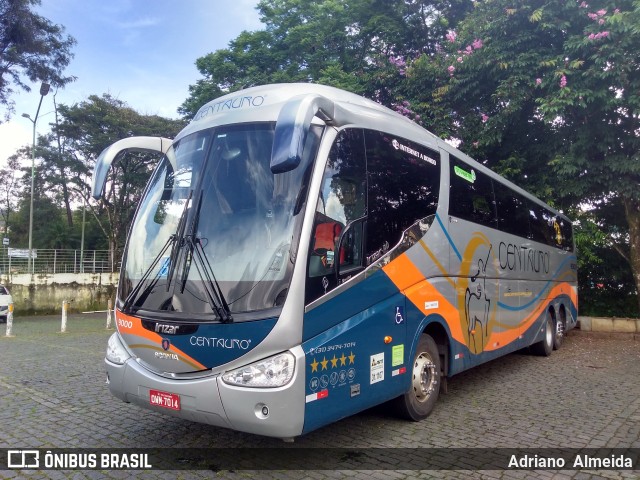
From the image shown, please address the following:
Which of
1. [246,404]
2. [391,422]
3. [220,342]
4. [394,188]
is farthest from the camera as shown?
[391,422]

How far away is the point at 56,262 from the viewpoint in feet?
102

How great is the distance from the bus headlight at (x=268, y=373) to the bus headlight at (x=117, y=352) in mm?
1320

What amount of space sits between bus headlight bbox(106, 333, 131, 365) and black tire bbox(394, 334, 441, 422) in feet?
9.42

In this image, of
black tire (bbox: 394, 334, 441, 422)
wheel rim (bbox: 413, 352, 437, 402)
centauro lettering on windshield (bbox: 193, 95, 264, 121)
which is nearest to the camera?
centauro lettering on windshield (bbox: 193, 95, 264, 121)

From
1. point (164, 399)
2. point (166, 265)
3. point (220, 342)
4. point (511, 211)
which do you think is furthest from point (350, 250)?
point (511, 211)

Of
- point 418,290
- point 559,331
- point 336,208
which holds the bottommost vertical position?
point 559,331

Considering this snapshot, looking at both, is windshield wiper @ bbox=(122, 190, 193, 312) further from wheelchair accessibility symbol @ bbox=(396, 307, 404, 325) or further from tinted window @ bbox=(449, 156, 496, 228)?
tinted window @ bbox=(449, 156, 496, 228)

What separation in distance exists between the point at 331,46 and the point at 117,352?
16632mm

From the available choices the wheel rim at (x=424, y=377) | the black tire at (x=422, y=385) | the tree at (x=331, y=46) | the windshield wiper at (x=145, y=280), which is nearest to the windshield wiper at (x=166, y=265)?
the windshield wiper at (x=145, y=280)

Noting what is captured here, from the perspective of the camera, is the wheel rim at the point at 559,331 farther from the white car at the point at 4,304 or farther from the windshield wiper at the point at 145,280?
the white car at the point at 4,304

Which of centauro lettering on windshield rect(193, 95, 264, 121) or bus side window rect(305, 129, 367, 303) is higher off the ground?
centauro lettering on windshield rect(193, 95, 264, 121)

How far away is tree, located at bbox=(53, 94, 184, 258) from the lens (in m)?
30.5

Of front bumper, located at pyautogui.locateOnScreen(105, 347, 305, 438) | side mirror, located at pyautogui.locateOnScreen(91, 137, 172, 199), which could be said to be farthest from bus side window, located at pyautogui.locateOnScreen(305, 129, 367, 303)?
side mirror, located at pyautogui.locateOnScreen(91, 137, 172, 199)

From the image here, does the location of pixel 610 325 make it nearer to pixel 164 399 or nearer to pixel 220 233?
pixel 220 233
